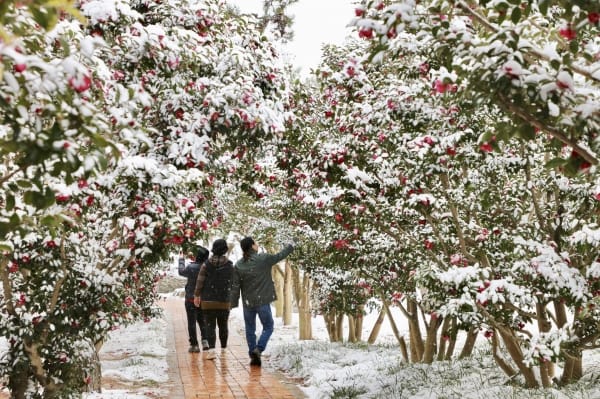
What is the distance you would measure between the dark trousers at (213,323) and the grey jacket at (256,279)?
0.89 meters

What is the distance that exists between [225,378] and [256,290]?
139 centimetres

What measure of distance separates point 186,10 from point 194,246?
7.53 feet

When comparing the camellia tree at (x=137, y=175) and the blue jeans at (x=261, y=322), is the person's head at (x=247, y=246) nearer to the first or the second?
the blue jeans at (x=261, y=322)

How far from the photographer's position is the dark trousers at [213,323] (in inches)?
360

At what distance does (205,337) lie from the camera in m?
9.65

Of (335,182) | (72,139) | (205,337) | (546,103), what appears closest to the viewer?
(72,139)

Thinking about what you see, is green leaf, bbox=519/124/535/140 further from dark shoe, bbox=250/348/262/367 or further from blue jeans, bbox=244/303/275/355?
dark shoe, bbox=250/348/262/367

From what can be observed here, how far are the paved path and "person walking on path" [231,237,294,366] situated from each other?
1.32 ft

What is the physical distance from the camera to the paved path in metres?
6.61

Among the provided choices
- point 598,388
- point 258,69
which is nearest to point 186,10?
point 258,69

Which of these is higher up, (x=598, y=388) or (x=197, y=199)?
(x=197, y=199)

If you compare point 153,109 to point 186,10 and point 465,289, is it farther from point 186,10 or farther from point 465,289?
point 465,289

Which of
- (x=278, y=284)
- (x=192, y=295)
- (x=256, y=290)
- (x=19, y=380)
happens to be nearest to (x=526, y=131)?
(x=19, y=380)

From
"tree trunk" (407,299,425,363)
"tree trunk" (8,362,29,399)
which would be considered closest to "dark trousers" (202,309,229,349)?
"tree trunk" (407,299,425,363)
